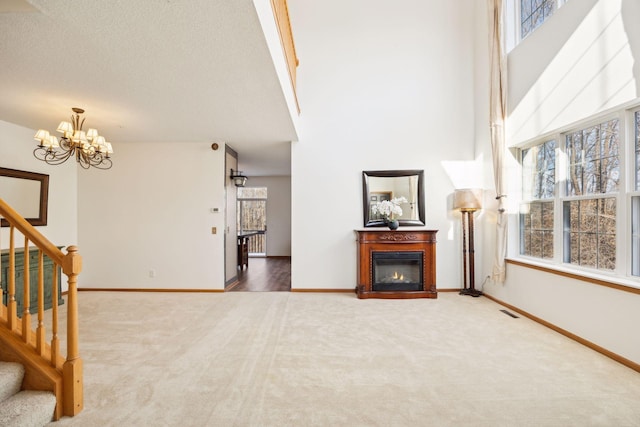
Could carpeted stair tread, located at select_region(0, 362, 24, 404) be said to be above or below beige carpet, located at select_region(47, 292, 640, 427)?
above

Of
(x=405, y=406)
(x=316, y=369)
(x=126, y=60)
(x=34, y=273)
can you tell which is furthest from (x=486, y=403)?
(x=34, y=273)

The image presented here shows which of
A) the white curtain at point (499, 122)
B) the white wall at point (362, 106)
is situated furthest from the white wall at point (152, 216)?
the white curtain at point (499, 122)

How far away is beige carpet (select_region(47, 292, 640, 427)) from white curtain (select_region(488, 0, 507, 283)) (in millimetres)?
805

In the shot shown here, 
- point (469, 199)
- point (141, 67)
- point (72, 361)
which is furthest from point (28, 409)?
point (469, 199)

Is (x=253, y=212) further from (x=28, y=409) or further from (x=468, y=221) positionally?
(x=28, y=409)

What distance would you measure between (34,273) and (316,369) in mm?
3919

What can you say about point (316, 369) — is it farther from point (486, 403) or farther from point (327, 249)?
point (327, 249)

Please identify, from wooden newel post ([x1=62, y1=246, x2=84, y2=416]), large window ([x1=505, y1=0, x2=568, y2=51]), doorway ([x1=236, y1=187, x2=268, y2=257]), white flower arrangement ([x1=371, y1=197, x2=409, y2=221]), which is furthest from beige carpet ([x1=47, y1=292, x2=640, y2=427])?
doorway ([x1=236, y1=187, x2=268, y2=257])

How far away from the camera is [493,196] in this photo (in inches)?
175

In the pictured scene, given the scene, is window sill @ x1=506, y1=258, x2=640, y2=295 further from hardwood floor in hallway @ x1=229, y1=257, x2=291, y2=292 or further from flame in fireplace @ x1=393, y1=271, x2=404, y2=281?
hardwood floor in hallway @ x1=229, y1=257, x2=291, y2=292

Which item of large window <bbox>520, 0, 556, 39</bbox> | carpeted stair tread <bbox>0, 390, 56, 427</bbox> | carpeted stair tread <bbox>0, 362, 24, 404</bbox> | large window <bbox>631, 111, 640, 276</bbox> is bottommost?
carpeted stair tread <bbox>0, 390, 56, 427</bbox>

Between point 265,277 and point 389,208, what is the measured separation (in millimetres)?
2919

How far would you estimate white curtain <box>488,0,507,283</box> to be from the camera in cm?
408

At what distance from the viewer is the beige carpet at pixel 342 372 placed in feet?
5.93
